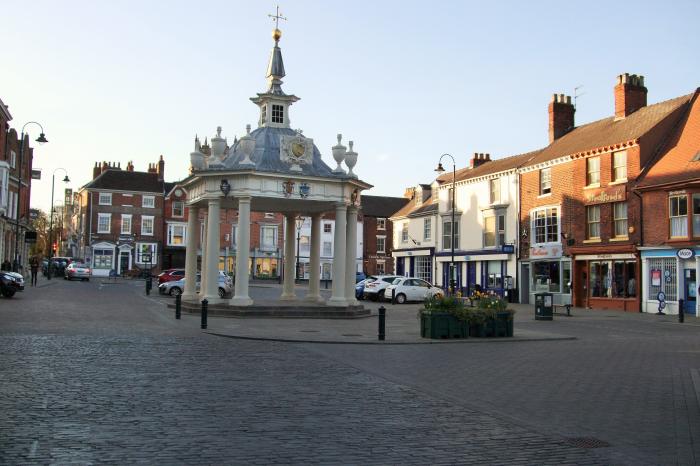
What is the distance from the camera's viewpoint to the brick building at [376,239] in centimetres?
8150

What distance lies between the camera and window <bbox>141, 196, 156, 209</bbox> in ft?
255

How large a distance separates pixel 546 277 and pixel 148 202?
2023 inches

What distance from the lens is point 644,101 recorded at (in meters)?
39.6

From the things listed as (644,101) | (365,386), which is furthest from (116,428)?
(644,101)

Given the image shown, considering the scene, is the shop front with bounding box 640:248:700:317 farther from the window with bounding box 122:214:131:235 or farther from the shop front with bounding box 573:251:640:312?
the window with bounding box 122:214:131:235

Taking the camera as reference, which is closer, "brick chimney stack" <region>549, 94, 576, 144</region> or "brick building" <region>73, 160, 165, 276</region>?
"brick chimney stack" <region>549, 94, 576, 144</region>

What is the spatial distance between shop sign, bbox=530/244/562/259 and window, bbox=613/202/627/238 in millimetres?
4182

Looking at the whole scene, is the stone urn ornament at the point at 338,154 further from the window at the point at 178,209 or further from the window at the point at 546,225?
the window at the point at 178,209

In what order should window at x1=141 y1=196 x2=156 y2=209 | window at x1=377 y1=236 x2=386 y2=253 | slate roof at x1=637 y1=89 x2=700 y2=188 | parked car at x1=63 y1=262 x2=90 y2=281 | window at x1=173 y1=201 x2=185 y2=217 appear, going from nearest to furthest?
slate roof at x1=637 y1=89 x2=700 y2=188
parked car at x1=63 y1=262 x2=90 y2=281
window at x1=141 y1=196 x2=156 y2=209
window at x1=173 y1=201 x2=185 y2=217
window at x1=377 y1=236 x2=386 y2=253

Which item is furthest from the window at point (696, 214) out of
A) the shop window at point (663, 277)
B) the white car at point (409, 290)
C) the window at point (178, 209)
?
the window at point (178, 209)

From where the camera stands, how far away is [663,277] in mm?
32562

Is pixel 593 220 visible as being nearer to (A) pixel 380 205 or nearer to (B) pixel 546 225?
(B) pixel 546 225

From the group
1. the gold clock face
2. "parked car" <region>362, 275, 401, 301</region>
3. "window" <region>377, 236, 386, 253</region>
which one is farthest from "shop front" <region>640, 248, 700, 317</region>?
"window" <region>377, 236, 386, 253</region>

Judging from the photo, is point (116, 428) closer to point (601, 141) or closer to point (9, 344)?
point (9, 344)
